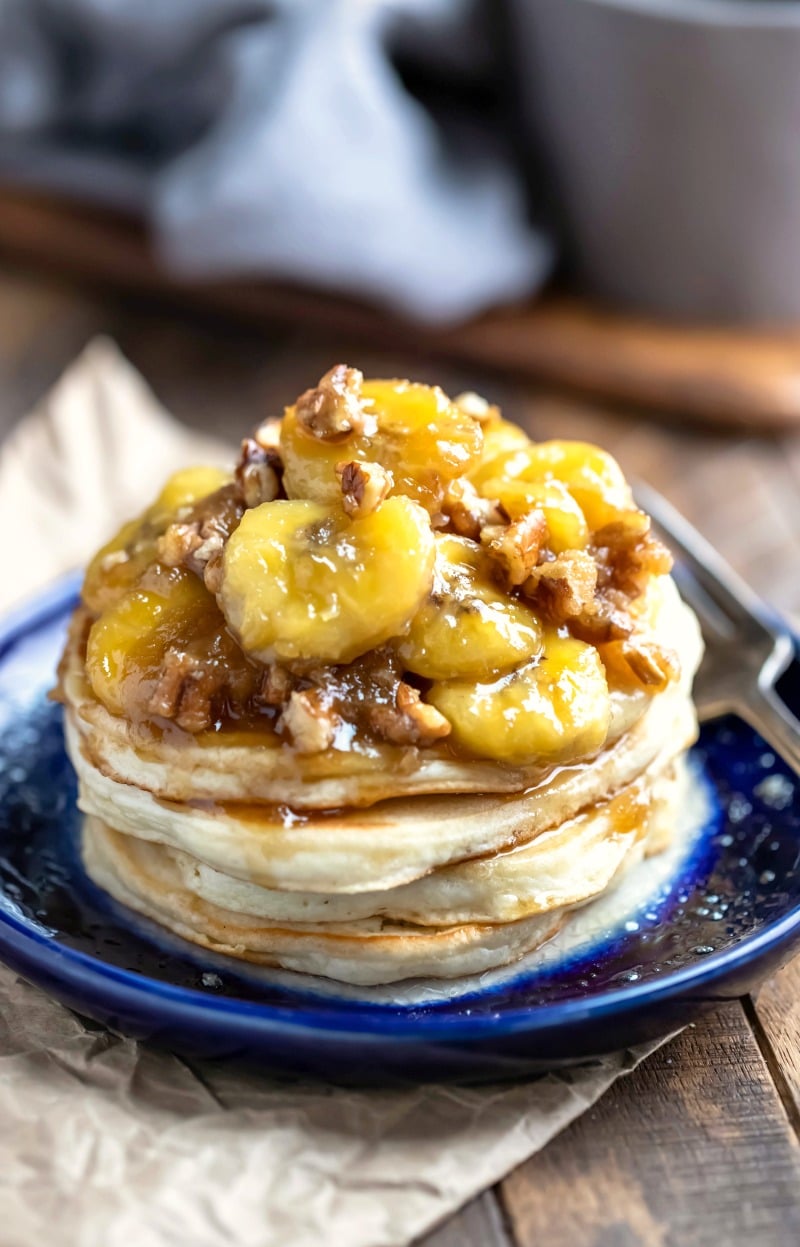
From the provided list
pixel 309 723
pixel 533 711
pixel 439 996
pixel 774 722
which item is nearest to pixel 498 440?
pixel 533 711

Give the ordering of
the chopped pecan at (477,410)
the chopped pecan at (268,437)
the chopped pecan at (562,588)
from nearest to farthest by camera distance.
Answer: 1. the chopped pecan at (562,588)
2. the chopped pecan at (268,437)
3. the chopped pecan at (477,410)

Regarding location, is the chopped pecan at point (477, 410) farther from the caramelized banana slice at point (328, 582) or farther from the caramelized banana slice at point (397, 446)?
the caramelized banana slice at point (328, 582)

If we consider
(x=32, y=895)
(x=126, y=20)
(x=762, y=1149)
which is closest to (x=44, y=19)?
(x=126, y=20)

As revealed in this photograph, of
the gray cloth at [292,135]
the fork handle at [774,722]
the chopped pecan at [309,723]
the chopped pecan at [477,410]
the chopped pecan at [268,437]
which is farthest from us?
the gray cloth at [292,135]

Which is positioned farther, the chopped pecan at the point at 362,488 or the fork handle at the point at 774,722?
the fork handle at the point at 774,722

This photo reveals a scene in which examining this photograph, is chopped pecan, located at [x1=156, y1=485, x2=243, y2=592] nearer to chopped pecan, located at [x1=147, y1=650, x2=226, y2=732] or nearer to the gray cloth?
chopped pecan, located at [x1=147, y1=650, x2=226, y2=732]

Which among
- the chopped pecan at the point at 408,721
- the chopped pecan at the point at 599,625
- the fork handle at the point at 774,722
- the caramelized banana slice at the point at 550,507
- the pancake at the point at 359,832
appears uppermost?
the caramelized banana slice at the point at 550,507

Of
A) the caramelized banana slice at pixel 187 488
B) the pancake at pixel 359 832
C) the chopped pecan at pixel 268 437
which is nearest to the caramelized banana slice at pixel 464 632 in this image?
the pancake at pixel 359 832
